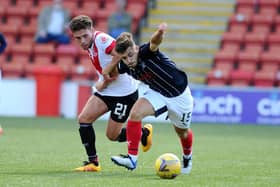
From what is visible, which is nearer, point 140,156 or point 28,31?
point 140,156

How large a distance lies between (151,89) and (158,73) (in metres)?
0.26

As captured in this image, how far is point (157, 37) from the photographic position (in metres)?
8.97

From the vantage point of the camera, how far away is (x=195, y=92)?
65.1 ft

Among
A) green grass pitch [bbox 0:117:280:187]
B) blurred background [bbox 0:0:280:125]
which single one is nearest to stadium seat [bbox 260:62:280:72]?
blurred background [bbox 0:0:280:125]

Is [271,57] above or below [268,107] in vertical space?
above

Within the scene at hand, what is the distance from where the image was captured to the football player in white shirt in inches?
383

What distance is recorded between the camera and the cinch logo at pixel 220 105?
64.6ft

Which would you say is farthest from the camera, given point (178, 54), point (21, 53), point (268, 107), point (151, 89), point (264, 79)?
point (21, 53)

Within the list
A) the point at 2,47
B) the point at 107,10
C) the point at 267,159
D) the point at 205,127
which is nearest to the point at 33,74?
the point at 107,10

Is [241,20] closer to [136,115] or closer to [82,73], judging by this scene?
[82,73]

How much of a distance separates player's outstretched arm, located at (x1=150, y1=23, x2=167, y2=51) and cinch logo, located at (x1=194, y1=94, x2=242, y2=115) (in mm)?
10692

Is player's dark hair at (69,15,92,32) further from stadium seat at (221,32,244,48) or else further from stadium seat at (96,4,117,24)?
stadium seat at (96,4,117,24)

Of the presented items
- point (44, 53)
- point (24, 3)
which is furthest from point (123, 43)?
point (24, 3)

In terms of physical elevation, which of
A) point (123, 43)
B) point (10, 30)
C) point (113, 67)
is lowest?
point (10, 30)
